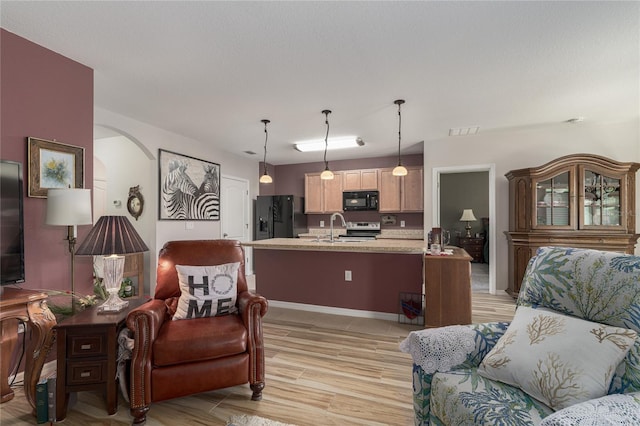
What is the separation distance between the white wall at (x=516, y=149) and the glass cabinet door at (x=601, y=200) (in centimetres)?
48

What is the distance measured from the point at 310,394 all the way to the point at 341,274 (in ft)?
5.82

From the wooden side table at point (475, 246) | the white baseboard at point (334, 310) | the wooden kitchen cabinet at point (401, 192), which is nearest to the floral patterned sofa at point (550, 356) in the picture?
the white baseboard at point (334, 310)

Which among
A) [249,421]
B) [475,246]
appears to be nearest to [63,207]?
[249,421]

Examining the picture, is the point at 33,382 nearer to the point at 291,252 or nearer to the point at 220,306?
the point at 220,306

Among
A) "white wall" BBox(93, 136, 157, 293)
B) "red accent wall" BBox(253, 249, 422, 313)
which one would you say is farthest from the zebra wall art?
"red accent wall" BBox(253, 249, 422, 313)

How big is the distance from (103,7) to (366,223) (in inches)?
199

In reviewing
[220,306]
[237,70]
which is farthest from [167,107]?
[220,306]

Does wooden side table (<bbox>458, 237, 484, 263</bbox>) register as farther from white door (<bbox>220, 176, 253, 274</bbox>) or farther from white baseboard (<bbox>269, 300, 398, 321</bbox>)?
white door (<bbox>220, 176, 253, 274</bbox>)

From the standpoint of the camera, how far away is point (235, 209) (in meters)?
5.82

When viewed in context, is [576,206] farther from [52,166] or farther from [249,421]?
[52,166]

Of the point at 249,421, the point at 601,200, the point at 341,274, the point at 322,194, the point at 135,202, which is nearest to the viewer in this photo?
the point at 249,421

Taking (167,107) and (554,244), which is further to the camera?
(554,244)

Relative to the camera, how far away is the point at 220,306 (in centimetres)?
212

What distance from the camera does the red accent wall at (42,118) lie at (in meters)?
2.05
